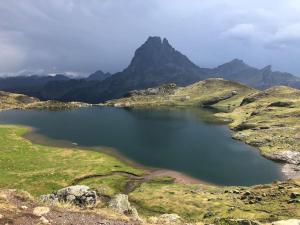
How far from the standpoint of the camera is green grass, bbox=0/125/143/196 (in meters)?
99.0

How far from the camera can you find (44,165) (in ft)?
402

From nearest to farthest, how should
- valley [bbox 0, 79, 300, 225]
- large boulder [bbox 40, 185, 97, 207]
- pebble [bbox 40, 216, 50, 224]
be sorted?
pebble [bbox 40, 216, 50, 224] < large boulder [bbox 40, 185, 97, 207] < valley [bbox 0, 79, 300, 225]

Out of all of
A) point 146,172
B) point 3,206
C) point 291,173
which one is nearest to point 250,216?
point 3,206

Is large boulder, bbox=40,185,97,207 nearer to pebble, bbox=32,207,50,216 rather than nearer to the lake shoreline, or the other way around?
pebble, bbox=32,207,50,216

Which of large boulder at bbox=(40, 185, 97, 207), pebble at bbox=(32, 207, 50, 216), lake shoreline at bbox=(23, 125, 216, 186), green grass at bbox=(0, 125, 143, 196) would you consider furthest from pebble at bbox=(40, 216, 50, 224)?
lake shoreline at bbox=(23, 125, 216, 186)

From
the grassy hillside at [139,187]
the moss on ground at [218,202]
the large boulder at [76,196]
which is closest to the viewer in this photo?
the large boulder at [76,196]

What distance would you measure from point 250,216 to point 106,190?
134 ft

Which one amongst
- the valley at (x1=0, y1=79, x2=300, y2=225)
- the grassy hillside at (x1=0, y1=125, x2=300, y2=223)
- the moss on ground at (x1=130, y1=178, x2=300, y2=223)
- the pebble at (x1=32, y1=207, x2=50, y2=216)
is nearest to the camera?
the pebble at (x1=32, y1=207, x2=50, y2=216)

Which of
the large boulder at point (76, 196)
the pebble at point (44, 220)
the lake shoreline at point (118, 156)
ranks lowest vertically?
the lake shoreline at point (118, 156)

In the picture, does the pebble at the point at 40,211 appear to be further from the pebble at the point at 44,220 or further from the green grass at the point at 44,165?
the green grass at the point at 44,165

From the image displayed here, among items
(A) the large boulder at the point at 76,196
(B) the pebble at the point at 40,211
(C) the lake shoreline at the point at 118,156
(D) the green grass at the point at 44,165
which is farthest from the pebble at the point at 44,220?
(C) the lake shoreline at the point at 118,156

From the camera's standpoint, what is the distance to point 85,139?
185 metres

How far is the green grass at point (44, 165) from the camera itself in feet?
325

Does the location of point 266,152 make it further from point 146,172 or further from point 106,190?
point 106,190
